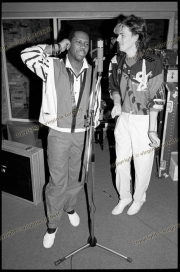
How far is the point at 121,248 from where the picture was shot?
201cm

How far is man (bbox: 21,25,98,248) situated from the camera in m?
1.63

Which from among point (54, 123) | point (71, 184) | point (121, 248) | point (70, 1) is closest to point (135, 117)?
point (54, 123)

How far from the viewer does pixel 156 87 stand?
1.83 metres

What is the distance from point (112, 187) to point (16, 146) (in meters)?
1.19

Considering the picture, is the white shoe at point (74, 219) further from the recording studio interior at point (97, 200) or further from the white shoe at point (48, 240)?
the white shoe at point (48, 240)

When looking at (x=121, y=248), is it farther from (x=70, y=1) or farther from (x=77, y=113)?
(x=70, y=1)

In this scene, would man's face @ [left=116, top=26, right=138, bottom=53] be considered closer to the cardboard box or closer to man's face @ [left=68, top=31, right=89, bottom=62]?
man's face @ [left=68, top=31, right=89, bottom=62]

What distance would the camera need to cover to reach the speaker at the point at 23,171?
7.54ft

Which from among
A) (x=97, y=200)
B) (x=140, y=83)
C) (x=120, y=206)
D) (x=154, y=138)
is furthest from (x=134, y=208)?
(x=140, y=83)

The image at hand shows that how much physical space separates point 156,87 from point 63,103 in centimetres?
73

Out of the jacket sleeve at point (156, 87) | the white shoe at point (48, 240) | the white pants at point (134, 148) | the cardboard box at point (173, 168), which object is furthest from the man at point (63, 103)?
the cardboard box at point (173, 168)

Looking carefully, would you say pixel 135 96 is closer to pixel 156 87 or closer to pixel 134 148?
pixel 156 87

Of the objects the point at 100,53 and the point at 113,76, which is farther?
the point at 113,76

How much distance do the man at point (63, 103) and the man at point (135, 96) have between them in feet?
1.00
